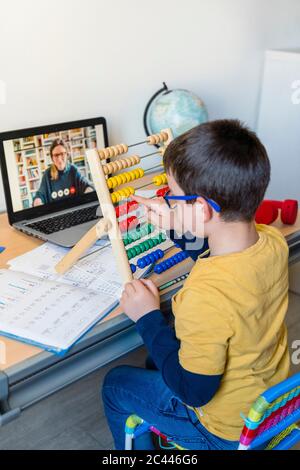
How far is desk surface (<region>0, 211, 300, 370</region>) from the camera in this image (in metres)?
1.07

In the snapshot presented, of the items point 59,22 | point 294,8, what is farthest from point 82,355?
point 294,8

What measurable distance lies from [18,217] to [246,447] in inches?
40.2

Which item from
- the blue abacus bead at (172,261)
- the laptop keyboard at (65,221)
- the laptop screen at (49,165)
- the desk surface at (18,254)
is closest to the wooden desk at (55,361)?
the desk surface at (18,254)

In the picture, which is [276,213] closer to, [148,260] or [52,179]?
[148,260]

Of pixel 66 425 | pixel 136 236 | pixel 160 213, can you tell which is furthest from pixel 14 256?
pixel 66 425

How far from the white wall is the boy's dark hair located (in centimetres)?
91

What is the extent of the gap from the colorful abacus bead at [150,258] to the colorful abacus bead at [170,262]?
0.09 feet

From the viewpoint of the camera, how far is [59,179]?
1.77 metres

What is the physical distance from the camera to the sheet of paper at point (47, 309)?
3.63 ft

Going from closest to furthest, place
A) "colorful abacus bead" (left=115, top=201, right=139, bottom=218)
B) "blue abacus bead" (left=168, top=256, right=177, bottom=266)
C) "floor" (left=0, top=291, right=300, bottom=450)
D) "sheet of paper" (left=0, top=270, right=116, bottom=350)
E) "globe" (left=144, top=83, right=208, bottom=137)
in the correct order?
"sheet of paper" (left=0, top=270, right=116, bottom=350), "blue abacus bead" (left=168, top=256, right=177, bottom=266), "colorful abacus bead" (left=115, top=201, right=139, bottom=218), "floor" (left=0, top=291, right=300, bottom=450), "globe" (left=144, top=83, right=208, bottom=137)

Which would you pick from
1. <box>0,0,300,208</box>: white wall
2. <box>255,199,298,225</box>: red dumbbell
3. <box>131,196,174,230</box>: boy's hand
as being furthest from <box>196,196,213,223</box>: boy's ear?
<box>0,0,300,208</box>: white wall

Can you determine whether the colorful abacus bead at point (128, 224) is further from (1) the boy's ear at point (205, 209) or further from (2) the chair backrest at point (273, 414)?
(2) the chair backrest at point (273, 414)

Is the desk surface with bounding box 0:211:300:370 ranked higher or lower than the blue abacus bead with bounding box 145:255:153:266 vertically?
lower

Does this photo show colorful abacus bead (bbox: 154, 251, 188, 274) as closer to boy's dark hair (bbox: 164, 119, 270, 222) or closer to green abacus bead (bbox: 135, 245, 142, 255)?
green abacus bead (bbox: 135, 245, 142, 255)
